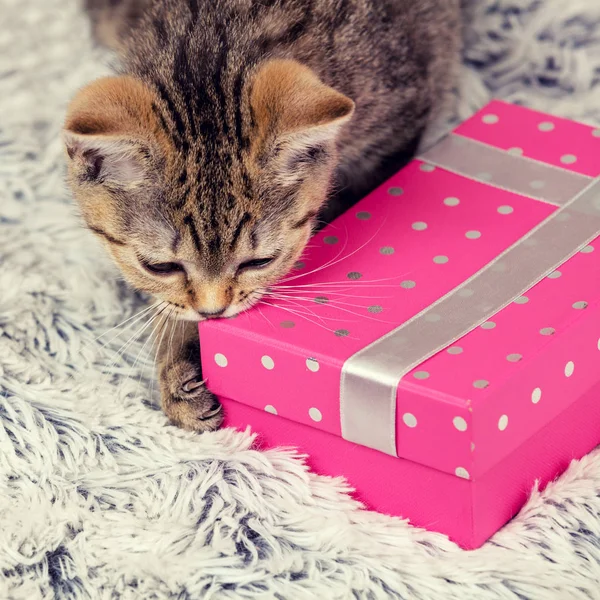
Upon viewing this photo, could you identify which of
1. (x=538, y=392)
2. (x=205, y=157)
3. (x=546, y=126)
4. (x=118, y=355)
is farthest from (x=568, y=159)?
(x=118, y=355)

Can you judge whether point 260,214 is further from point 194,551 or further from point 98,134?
point 194,551

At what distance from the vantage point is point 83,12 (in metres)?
2.06

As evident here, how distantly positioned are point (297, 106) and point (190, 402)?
0.38 metres

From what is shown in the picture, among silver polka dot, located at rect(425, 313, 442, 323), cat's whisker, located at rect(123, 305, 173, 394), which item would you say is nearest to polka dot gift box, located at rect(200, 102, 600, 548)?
silver polka dot, located at rect(425, 313, 442, 323)

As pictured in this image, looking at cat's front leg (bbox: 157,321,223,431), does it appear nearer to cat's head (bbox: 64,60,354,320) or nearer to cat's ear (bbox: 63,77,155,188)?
cat's head (bbox: 64,60,354,320)

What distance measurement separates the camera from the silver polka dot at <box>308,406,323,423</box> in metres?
1.20

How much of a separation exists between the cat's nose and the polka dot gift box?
0.01 metres

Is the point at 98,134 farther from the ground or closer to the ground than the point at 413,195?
farther from the ground

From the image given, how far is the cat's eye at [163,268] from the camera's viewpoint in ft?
4.03

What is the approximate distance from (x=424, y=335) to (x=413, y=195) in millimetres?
314

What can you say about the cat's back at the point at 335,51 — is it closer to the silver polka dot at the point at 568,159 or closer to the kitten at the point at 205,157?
the kitten at the point at 205,157

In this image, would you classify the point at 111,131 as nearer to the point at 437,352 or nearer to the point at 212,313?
the point at 212,313

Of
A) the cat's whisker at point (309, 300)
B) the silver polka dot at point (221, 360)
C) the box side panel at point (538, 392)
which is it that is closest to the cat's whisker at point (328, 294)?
the cat's whisker at point (309, 300)

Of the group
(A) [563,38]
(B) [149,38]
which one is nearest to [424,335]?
(B) [149,38]
